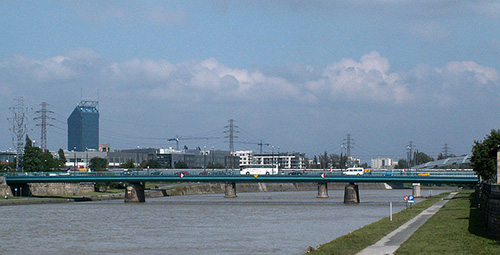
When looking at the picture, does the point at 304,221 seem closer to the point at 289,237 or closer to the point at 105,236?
the point at 289,237

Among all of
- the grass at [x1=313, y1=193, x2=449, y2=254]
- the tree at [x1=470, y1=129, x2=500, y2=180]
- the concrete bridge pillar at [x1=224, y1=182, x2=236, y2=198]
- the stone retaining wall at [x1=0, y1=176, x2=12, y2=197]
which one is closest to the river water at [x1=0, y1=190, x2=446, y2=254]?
the grass at [x1=313, y1=193, x2=449, y2=254]

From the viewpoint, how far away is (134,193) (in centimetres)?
13262

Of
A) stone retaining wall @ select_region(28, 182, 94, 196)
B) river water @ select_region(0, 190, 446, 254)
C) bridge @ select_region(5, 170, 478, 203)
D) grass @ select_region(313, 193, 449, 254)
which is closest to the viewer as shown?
grass @ select_region(313, 193, 449, 254)

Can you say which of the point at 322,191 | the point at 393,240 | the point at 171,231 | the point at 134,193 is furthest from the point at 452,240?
the point at 322,191

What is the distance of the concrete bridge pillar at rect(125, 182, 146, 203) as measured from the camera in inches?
5212

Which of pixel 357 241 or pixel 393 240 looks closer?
pixel 393 240

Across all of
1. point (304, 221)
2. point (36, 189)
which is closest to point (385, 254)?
point (304, 221)

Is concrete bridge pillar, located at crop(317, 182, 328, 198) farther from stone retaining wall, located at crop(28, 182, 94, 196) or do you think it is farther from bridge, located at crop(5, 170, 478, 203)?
stone retaining wall, located at crop(28, 182, 94, 196)

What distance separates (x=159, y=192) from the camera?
560ft

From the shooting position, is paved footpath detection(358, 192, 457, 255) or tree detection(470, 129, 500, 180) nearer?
paved footpath detection(358, 192, 457, 255)

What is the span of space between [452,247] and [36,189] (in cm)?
11750

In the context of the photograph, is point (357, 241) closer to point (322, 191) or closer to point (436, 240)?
point (436, 240)

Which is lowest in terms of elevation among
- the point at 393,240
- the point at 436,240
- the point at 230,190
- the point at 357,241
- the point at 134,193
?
the point at 230,190

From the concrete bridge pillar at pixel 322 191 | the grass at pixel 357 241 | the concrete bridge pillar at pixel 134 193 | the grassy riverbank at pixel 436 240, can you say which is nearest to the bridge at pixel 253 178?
the concrete bridge pillar at pixel 134 193
